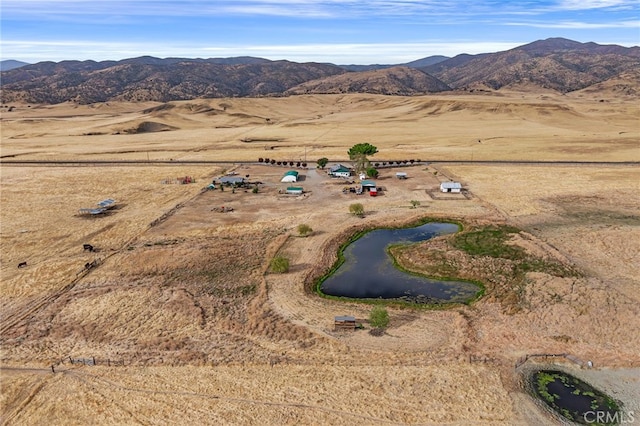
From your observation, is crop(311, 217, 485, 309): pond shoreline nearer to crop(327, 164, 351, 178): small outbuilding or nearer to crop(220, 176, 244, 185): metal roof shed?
crop(327, 164, 351, 178): small outbuilding

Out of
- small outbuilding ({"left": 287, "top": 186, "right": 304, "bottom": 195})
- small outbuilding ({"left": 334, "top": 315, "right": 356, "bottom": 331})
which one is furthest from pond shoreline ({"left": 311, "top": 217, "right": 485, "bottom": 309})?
small outbuilding ({"left": 287, "top": 186, "right": 304, "bottom": 195})

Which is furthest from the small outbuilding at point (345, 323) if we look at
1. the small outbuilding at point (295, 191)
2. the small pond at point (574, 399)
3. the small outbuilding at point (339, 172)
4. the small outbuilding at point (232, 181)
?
the small outbuilding at point (339, 172)

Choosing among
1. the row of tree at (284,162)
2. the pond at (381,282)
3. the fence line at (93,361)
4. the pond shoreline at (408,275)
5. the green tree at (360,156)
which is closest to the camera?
the fence line at (93,361)

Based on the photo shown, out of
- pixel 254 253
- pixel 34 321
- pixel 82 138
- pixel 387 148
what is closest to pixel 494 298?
pixel 254 253

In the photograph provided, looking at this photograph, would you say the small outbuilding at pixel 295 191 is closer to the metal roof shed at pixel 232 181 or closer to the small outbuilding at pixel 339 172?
the metal roof shed at pixel 232 181

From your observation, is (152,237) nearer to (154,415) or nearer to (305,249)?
(305,249)

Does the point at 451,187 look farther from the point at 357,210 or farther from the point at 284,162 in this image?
the point at 284,162
